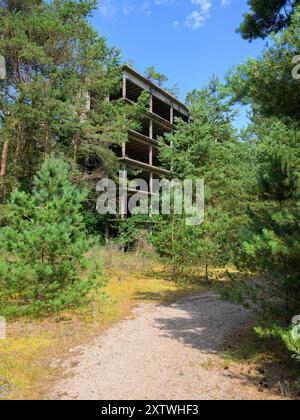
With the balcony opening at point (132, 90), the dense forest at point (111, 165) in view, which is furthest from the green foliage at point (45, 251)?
the balcony opening at point (132, 90)

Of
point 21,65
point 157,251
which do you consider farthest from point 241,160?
point 21,65

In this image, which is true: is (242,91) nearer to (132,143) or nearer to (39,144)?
(39,144)

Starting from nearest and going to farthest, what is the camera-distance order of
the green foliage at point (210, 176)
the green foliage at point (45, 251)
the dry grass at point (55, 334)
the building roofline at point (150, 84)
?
the dry grass at point (55, 334) → the green foliage at point (45, 251) → the green foliage at point (210, 176) → the building roofline at point (150, 84)

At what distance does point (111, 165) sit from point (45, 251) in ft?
41.7

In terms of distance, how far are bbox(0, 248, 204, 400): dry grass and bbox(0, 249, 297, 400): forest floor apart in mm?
16

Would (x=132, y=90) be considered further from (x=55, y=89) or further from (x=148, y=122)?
(x=55, y=89)

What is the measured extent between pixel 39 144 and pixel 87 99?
3.70 m

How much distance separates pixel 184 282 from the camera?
523 inches

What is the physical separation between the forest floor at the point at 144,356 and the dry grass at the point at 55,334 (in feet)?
0.05

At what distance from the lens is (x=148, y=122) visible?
29.1 meters

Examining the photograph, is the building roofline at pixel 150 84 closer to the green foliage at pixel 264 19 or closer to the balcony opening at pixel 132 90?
the balcony opening at pixel 132 90

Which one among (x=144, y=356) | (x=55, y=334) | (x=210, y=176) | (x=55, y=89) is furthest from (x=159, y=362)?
(x=55, y=89)

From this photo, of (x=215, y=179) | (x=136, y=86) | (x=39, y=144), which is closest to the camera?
(x=215, y=179)

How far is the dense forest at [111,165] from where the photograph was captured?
498 centimetres
